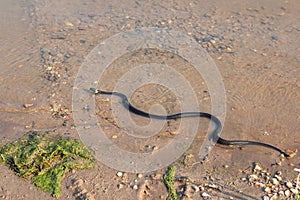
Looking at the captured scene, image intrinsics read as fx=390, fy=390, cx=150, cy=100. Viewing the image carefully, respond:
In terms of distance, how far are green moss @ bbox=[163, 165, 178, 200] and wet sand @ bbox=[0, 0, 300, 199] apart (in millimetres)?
78

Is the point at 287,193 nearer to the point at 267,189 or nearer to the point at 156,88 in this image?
the point at 267,189

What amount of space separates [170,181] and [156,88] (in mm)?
2463

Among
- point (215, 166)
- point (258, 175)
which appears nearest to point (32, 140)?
point (215, 166)

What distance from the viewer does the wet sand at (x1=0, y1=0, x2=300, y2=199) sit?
5.10 m

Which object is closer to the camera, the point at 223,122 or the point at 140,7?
the point at 223,122

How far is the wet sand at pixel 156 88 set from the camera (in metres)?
5.10

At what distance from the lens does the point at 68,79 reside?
290 inches

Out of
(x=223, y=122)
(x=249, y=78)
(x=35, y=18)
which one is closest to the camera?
(x=223, y=122)

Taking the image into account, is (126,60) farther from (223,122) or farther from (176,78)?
(223,122)

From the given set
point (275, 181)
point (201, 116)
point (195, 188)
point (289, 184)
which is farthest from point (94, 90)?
point (289, 184)

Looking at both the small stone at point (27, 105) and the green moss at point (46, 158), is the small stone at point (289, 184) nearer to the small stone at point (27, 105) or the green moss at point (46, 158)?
the green moss at point (46, 158)

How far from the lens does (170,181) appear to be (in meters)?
5.03

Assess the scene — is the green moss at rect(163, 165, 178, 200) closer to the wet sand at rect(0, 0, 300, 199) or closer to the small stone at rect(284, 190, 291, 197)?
the wet sand at rect(0, 0, 300, 199)

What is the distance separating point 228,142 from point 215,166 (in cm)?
60
